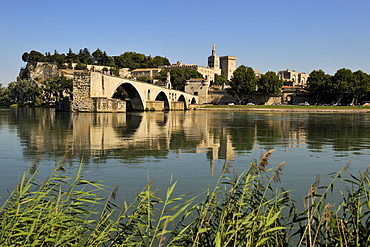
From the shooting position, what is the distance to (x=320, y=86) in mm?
96375

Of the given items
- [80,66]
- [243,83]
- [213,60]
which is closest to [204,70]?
[213,60]

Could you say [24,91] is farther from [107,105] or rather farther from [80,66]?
[107,105]

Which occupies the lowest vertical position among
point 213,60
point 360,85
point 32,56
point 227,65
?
point 360,85

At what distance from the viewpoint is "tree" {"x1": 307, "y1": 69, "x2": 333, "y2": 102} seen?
9438cm

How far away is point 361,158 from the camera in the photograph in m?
12.9

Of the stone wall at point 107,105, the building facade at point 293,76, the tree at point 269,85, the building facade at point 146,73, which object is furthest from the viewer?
the building facade at point 293,76

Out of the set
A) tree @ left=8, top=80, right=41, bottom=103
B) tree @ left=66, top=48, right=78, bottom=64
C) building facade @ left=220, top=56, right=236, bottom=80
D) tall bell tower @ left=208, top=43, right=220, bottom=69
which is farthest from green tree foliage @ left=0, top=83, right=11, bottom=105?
building facade @ left=220, top=56, right=236, bottom=80

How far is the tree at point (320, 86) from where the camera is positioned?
310 ft

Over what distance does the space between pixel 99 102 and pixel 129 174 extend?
42729mm

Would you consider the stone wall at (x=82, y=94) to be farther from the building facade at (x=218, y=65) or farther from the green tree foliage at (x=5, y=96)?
the building facade at (x=218, y=65)

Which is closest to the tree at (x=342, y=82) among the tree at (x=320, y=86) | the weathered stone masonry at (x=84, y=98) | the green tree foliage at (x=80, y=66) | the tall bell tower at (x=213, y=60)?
the tree at (x=320, y=86)

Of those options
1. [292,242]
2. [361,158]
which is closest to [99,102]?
[361,158]

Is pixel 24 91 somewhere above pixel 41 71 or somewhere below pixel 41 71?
below

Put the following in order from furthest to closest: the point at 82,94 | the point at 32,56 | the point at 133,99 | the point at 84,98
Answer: the point at 32,56, the point at 133,99, the point at 84,98, the point at 82,94
